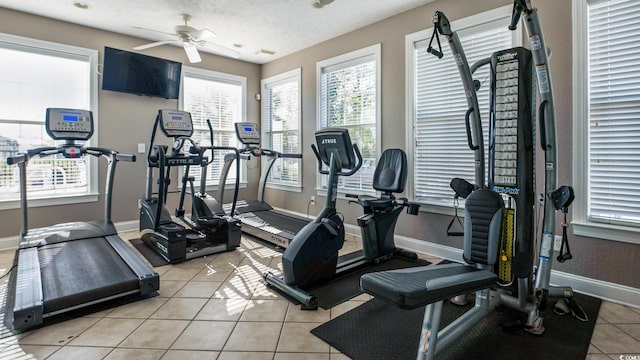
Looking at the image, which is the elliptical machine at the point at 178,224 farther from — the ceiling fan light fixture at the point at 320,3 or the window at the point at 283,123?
the ceiling fan light fixture at the point at 320,3

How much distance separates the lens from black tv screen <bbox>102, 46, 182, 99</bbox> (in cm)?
455

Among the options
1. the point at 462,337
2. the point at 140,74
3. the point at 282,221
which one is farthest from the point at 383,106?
the point at 140,74

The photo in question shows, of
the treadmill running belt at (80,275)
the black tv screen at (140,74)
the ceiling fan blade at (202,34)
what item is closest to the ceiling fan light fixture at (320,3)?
the ceiling fan blade at (202,34)

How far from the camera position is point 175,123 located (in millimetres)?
3982

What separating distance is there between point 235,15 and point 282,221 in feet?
8.95

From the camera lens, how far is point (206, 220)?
3.97 metres

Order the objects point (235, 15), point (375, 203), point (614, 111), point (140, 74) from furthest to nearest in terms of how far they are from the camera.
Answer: point (140, 74) → point (235, 15) → point (375, 203) → point (614, 111)

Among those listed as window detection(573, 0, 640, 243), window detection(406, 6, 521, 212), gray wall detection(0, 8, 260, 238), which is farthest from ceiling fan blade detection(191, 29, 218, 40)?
window detection(573, 0, 640, 243)

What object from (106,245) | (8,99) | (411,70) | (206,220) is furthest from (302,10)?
(8,99)

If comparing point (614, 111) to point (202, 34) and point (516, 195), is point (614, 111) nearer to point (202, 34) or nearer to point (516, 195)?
point (516, 195)

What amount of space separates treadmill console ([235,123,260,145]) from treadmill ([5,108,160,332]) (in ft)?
5.69

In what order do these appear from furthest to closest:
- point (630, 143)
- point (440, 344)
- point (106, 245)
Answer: point (106, 245) < point (630, 143) < point (440, 344)

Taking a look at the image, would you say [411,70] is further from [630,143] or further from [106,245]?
[106,245]

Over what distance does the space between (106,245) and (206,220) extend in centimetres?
103
